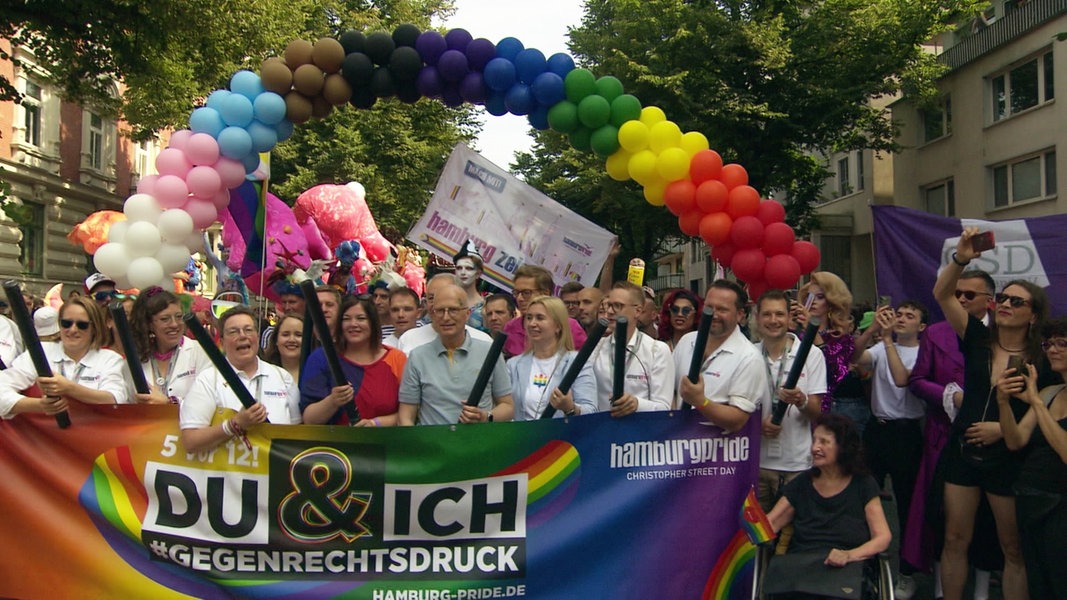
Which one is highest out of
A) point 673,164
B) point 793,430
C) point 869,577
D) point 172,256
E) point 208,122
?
point 208,122

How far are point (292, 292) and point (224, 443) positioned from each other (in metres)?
3.14

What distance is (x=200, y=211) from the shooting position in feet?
26.6

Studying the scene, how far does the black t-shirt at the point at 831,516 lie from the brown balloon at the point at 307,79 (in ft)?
17.5

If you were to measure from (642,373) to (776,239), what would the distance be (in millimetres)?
3047

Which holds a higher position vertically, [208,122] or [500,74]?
[500,74]

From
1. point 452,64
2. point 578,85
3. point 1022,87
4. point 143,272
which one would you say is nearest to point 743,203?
point 578,85

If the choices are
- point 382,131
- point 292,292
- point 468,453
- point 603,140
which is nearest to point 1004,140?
point 382,131

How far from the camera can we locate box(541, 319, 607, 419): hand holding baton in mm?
4020

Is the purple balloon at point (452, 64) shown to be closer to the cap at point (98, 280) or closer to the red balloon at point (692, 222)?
the red balloon at point (692, 222)

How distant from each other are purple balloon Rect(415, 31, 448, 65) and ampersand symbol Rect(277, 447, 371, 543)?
4.75 meters

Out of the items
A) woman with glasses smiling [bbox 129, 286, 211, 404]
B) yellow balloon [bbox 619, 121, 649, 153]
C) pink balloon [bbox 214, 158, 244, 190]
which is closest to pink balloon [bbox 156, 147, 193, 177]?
pink balloon [bbox 214, 158, 244, 190]

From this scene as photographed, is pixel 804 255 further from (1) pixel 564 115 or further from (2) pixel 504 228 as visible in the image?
(2) pixel 504 228

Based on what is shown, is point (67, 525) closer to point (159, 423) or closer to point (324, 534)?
point (159, 423)

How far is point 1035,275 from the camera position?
6570 millimetres
